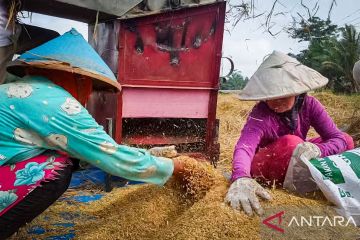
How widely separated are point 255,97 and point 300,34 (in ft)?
2.02

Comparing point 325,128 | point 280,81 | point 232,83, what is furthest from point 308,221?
point 232,83

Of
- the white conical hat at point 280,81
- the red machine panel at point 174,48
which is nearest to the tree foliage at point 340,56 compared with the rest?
the red machine panel at point 174,48

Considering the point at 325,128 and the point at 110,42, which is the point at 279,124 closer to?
the point at 325,128

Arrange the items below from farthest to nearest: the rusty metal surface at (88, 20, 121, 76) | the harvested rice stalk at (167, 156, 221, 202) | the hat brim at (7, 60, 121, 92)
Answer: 1. the rusty metal surface at (88, 20, 121, 76)
2. the harvested rice stalk at (167, 156, 221, 202)
3. the hat brim at (7, 60, 121, 92)

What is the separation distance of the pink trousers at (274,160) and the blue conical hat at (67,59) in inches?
43.7

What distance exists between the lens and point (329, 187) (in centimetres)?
202

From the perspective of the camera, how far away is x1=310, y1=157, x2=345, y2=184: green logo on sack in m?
2.06

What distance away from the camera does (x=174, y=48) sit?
13.9 ft

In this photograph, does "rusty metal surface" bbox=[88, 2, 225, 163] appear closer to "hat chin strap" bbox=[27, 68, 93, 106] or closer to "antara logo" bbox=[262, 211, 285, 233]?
"hat chin strap" bbox=[27, 68, 93, 106]

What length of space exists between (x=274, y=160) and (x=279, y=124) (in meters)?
0.30

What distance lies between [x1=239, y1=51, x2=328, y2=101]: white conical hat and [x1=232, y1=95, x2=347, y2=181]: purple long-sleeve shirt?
237 millimetres

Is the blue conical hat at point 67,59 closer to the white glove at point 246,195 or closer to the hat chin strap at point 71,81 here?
the hat chin strap at point 71,81

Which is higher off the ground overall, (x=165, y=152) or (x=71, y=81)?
(x=71, y=81)

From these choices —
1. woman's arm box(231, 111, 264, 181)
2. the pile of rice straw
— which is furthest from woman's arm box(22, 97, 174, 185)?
woman's arm box(231, 111, 264, 181)
